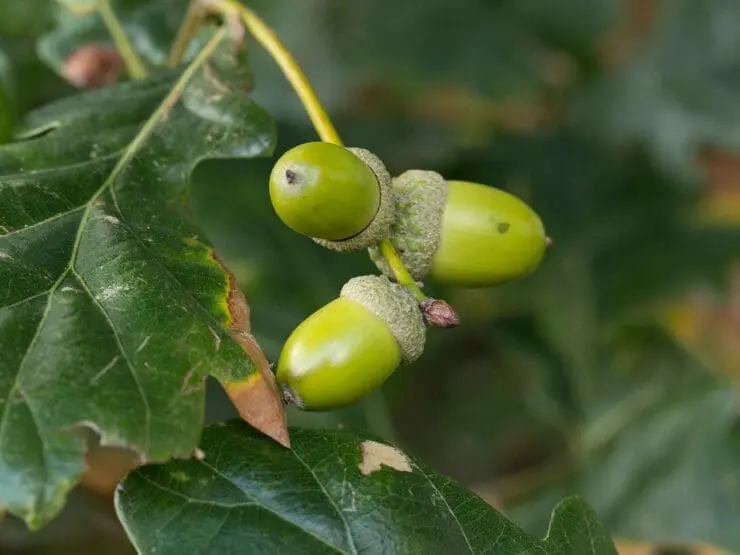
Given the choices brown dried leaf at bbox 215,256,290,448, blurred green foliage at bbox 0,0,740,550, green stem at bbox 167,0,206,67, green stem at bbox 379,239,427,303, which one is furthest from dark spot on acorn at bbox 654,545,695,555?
green stem at bbox 167,0,206,67

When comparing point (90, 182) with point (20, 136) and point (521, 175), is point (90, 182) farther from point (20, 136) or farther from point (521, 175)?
point (521, 175)

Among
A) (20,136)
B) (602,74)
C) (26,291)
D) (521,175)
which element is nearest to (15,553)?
(20,136)

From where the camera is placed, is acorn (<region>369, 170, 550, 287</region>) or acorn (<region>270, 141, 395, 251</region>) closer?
acorn (<region>270, 141, 395, 251</region>)

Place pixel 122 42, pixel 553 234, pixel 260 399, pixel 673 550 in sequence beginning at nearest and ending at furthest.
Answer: pixel 260 399 → pixel 122 42 → pixel 673 550 → pixel 553 234

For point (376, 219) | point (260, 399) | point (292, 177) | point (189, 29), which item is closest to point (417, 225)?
point (376, 219)

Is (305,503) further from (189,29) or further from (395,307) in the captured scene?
(189,29)

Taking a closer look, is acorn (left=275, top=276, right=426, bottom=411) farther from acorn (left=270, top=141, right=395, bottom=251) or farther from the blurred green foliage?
the blurred green foliage
